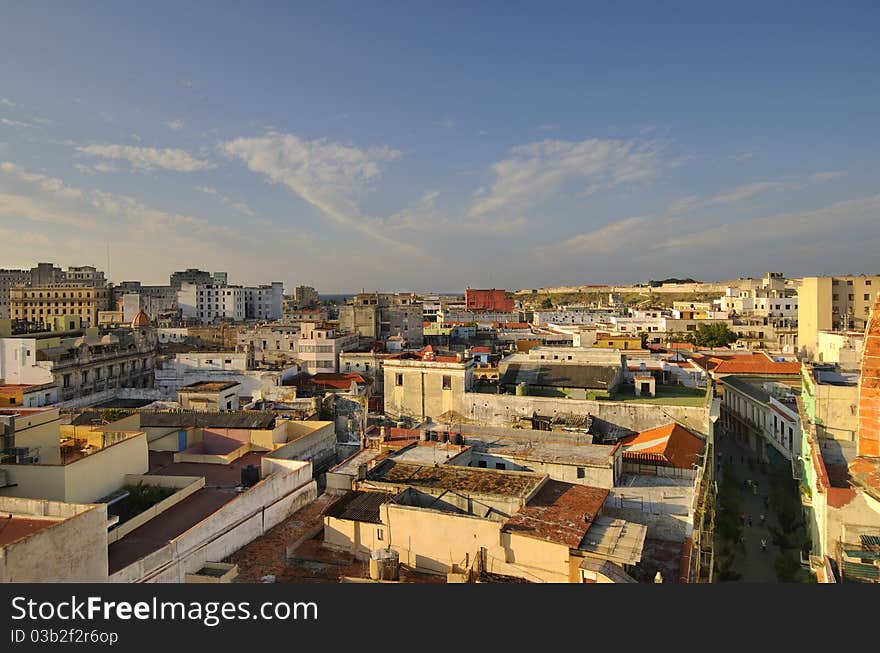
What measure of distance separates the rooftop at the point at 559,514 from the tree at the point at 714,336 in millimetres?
51952

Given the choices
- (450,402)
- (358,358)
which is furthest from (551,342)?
(450,402)

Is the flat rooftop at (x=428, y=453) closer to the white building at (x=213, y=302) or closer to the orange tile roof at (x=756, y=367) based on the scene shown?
the orange tile roof at (x=756, y=367)

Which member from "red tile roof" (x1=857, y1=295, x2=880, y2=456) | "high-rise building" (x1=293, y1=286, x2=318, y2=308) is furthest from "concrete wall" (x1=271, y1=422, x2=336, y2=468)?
"high-rise building" (x1=293, y1=286, x2=318, y2=308)

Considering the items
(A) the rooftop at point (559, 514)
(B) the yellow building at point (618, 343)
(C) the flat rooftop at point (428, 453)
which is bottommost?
(A) the rooftop at point (559, 514)

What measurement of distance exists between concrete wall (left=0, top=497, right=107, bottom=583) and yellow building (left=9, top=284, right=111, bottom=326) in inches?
3781

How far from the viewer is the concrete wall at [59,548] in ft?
30.7

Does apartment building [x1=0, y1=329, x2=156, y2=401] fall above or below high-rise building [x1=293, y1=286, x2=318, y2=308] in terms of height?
below

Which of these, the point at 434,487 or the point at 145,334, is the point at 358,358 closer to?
the point at 145,334

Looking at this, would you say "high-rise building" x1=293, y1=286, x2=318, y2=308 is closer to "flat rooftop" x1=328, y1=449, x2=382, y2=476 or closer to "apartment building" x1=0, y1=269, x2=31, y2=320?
"apartment building" x1=0, y1=269, x2=31, y2=320

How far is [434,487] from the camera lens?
50.5 ft

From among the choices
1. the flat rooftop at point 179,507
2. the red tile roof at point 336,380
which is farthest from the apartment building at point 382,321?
the flat rooftop at point 179,507

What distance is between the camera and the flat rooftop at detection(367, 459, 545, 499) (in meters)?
15.3

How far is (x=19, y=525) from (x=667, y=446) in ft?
63.0

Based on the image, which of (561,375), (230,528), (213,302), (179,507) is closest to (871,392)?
(230,528)
